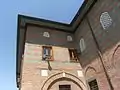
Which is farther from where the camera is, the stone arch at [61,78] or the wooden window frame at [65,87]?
the wooden window frame at [65,87]

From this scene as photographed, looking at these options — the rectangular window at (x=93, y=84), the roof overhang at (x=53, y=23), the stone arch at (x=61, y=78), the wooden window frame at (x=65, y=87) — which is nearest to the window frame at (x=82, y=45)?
the roof overhang at (x=53, y=23)

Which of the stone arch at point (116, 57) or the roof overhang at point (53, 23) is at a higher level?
the roof overhang at point (53, 23)

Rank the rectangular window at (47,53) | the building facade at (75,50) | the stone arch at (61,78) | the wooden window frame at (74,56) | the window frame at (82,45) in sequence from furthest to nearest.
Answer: the wooden window frame at (74,56) → the window frame at (82,45) → the rectangular window at (47,53) → the stone arch at (61,78) → the building facade at (75,50)

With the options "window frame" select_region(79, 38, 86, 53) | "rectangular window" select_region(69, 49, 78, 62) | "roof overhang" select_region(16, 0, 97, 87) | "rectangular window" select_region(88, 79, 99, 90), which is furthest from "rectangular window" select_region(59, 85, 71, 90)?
"roof overhang" select_region(16, 0, 97, 87)

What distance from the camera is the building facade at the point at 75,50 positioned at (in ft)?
31.8

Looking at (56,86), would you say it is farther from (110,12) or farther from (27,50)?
(110,12)

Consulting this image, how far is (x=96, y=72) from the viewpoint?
34.9ft

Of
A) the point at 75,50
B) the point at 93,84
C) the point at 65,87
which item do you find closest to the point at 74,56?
the point at 75,50

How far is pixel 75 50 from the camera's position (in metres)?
13.3

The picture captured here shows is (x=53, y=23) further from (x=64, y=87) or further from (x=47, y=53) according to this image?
(x=64, y=87)

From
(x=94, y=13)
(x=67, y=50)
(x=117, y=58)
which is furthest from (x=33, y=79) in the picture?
(x=94, y=13)

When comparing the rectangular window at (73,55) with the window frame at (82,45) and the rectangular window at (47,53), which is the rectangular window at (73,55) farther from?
the rectangular window at (47,53)

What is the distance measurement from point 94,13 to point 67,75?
499 centimetres

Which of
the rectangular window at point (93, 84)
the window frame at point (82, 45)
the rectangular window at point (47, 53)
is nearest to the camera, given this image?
the rectangular window at point (93, 84)
